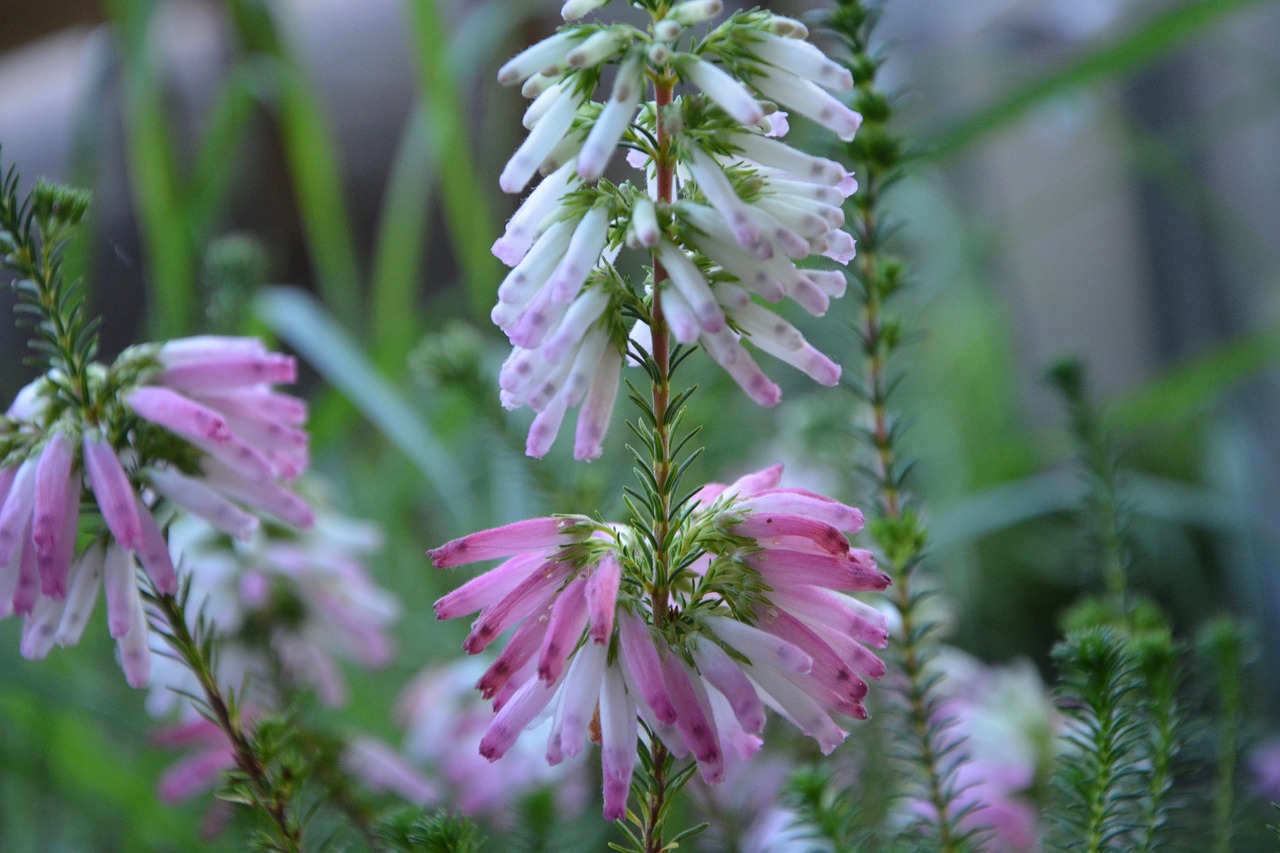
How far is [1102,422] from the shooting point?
0.43 meters

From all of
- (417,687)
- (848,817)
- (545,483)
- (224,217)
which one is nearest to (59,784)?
(417,687)

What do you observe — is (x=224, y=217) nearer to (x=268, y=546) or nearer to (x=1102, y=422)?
(x=268, y=546)

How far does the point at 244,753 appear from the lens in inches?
10.2

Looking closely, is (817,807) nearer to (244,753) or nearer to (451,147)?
(244,753)

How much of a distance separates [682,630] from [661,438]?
0.04 meters

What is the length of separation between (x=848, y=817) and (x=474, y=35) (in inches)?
28.5

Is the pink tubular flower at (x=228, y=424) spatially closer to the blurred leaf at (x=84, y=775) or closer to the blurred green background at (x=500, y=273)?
the blurred green background at (x=500, y=273)

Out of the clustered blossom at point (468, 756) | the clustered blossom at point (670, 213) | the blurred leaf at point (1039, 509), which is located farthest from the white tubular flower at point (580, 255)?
the blurred leaf at point (1039, 509)

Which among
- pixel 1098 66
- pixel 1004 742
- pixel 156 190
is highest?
pixel 1098 66

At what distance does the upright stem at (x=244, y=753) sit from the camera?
0.83 ft

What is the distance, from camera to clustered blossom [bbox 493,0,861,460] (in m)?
0.19

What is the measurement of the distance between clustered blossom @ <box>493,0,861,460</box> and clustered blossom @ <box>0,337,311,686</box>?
0.09 meters

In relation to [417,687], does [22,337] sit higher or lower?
higher

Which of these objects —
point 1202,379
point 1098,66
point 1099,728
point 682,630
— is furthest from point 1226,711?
point 1202,379
